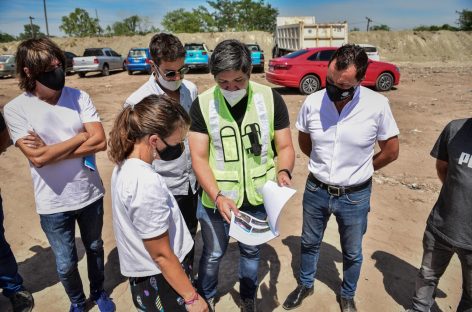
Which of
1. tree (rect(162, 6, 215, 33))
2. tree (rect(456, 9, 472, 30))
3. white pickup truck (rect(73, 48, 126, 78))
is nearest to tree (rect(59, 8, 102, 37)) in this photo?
tree (rect(162, 6, 215, 33))

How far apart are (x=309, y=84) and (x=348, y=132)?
9494 millimetres

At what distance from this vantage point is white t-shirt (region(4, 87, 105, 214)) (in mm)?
2148

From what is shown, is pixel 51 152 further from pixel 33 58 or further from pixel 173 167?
pixel 173 167

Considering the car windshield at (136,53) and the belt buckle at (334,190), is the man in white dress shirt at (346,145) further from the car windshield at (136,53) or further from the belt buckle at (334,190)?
the car windshield at (136,53)

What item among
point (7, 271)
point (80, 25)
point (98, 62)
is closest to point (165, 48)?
point (7, 271)

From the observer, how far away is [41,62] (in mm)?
2043

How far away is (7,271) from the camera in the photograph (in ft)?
8.64

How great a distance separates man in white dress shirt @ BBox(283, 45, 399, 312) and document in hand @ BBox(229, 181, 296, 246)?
594 millimetres

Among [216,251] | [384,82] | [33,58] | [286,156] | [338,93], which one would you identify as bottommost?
[216,251]

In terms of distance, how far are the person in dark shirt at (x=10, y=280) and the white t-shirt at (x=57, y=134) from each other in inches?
21.3

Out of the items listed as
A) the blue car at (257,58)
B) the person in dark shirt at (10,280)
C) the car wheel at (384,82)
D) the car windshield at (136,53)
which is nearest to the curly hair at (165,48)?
the person in dark shirt at (10,280)

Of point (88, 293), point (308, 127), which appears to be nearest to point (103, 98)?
point (88, 293)

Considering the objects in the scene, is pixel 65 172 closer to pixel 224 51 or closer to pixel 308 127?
pixel 224 51

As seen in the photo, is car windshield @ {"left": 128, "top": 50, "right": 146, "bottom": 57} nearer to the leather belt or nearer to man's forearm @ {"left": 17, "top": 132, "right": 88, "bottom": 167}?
man's forearm @ {"left": 17, "top": 132, "right": 88, "bottom": 167}
